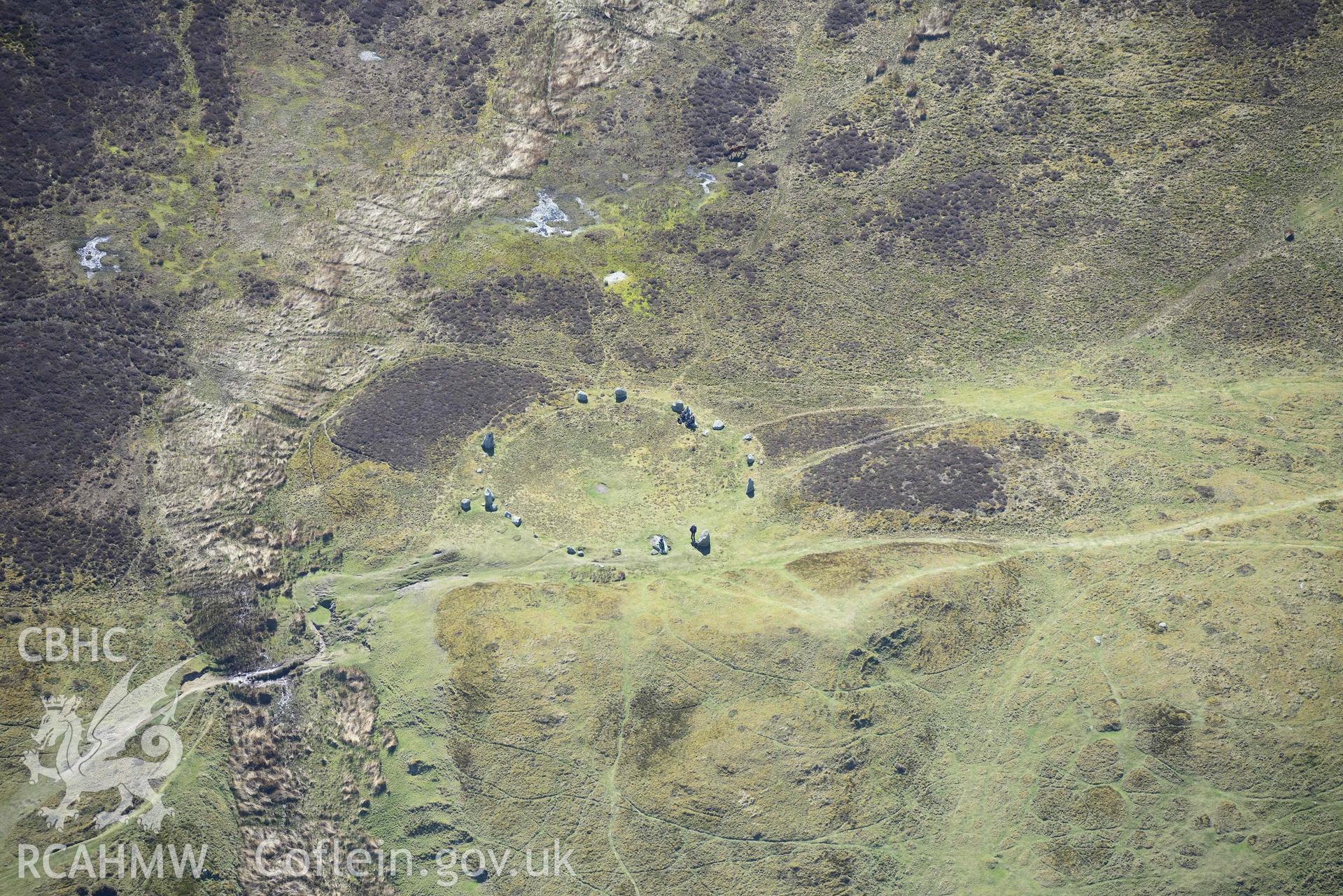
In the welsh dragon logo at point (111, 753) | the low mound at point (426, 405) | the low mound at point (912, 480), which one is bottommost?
the welsh dragon logo at point (111, 753)

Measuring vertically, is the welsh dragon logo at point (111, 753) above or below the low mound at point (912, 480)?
below

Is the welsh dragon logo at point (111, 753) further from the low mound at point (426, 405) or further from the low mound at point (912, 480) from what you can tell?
the low mound at point (912, 480)

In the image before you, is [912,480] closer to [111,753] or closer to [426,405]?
[426,405]

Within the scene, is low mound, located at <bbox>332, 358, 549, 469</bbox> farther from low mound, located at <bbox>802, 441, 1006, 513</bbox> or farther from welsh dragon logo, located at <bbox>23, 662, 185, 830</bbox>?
low mound, located at <bbox>802, 441, 1006, 513</bbox>

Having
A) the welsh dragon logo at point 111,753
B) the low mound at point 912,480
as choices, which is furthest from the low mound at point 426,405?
the low mound at point 912,480

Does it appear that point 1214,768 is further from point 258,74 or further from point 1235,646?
point 258,74

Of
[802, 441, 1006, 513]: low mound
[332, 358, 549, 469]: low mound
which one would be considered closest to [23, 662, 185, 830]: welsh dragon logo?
[332, 358, 549, 469]: low mound

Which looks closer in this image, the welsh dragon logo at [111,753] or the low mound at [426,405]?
the welsh dragon logo at [111,753]

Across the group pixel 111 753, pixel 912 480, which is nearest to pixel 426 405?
pixel 111 753
